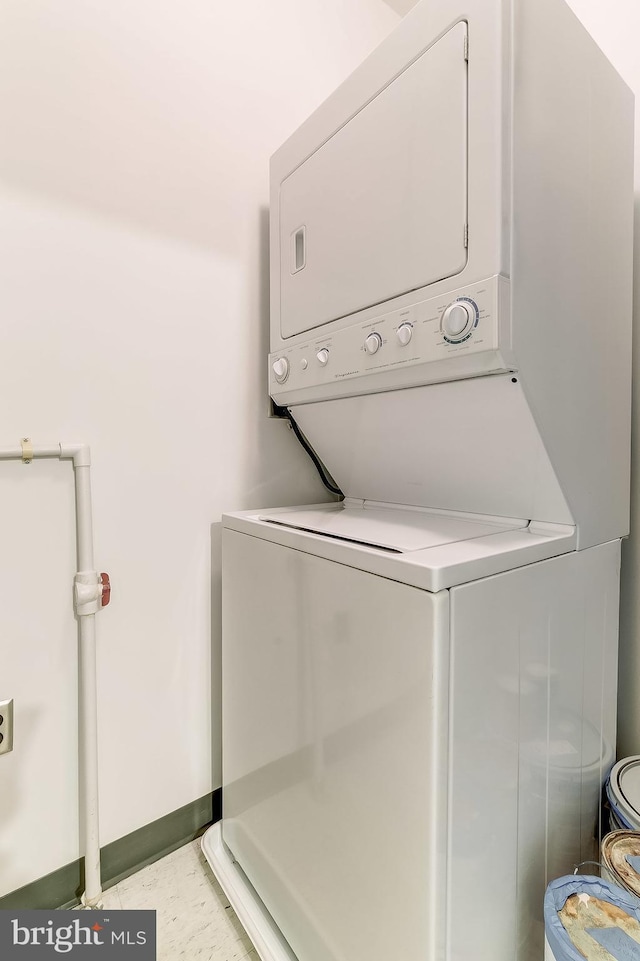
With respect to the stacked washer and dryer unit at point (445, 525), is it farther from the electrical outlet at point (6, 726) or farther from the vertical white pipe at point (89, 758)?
the electrical outlet at point (6, 726)

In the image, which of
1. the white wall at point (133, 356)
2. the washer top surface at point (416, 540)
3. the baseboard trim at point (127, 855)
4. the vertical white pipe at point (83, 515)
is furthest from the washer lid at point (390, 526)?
the baseboard trim at point (127, 855)

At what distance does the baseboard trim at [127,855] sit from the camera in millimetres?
1164

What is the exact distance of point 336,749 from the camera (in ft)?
3.12

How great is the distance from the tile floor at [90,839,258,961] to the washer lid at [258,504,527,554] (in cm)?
100

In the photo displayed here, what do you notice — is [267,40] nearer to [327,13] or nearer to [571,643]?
[327,13]

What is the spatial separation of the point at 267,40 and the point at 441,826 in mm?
2118

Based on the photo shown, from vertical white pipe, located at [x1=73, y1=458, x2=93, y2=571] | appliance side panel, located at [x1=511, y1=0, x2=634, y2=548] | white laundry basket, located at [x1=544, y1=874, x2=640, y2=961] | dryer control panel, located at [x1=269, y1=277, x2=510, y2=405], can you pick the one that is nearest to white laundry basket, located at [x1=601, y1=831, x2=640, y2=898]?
white laundry basket, located at [x1=544, y1=874, x2=640, y2=961]

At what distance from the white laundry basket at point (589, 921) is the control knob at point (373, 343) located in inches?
43.5

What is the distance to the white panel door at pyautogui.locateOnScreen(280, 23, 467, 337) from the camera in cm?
88

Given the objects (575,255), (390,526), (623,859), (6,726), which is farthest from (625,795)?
(6,726)

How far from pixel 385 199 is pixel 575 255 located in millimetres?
410

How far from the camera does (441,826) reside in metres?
0.76

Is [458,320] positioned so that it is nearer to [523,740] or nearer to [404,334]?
[404,334]

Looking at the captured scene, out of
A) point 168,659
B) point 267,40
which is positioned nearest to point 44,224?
point 267,40
